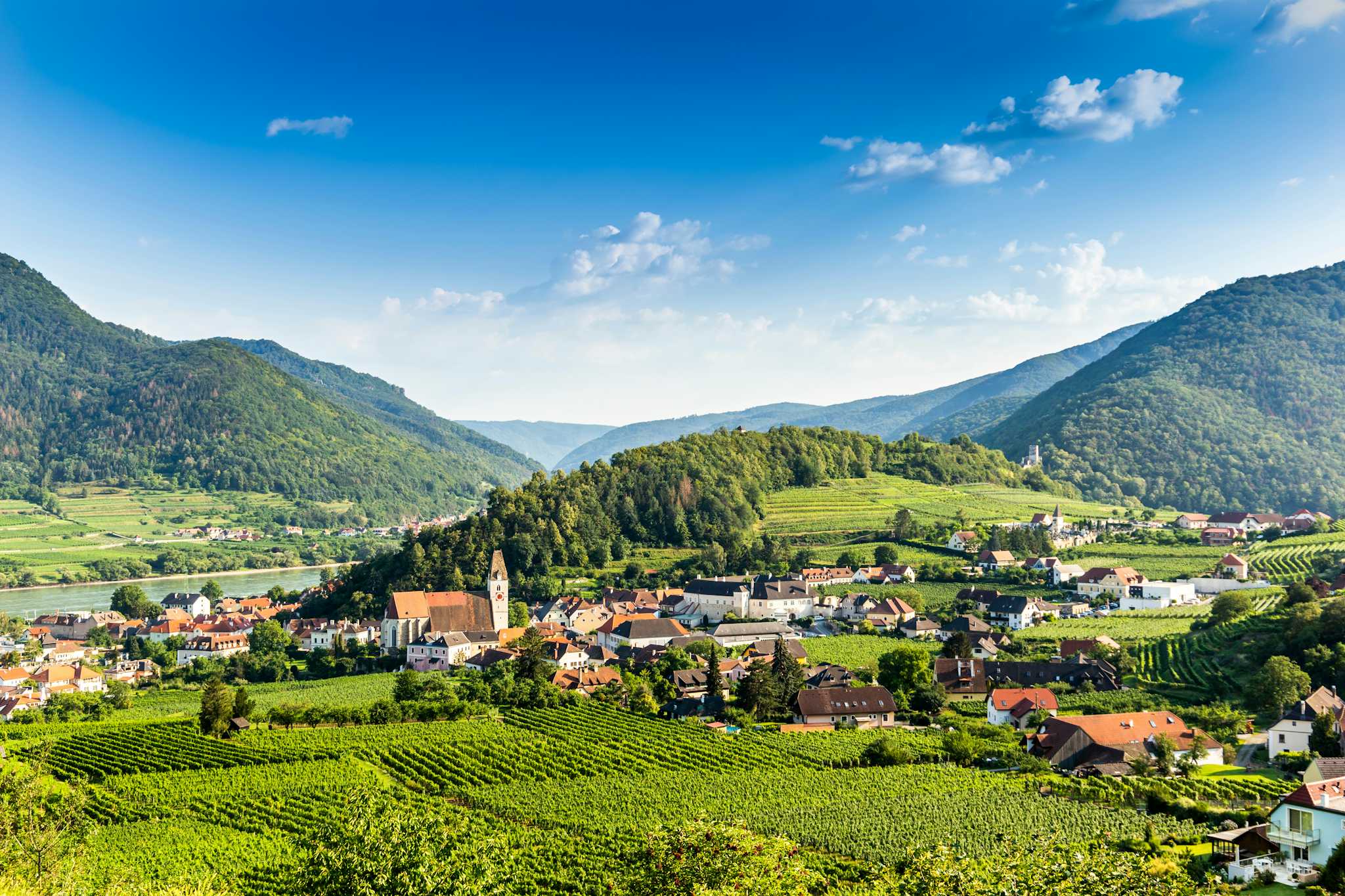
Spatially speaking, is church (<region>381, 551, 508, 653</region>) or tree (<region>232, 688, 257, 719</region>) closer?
tree (<region>232, 688, 257, 719</region>)

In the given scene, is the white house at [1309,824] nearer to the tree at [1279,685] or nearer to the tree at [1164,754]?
the tree at [1164,754]

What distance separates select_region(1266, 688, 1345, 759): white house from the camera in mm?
36656

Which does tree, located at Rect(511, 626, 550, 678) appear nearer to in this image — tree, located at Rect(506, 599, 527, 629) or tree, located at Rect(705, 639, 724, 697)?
tree, located at Rect(705, 639, 724, 697)

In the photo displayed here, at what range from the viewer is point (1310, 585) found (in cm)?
5334

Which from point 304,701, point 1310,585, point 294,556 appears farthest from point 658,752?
point 294,556

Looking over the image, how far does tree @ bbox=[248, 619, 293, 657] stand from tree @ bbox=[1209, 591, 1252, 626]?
55303mm

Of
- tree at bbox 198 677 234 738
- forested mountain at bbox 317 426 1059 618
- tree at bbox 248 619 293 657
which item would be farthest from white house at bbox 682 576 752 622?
tree at bbox 198 677 234 738

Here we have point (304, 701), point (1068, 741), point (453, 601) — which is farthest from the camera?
point (453, 601)

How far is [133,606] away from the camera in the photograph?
81688 mm

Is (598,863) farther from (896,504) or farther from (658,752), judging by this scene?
(896,504)

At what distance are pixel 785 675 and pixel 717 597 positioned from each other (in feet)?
79.7

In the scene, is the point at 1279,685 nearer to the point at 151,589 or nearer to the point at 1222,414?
the point at 151,589

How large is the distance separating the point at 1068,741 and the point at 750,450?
2769 inches

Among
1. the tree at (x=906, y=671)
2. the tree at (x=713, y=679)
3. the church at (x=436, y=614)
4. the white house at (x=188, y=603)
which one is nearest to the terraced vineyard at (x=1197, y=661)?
the tree at (x=906, y=671)
